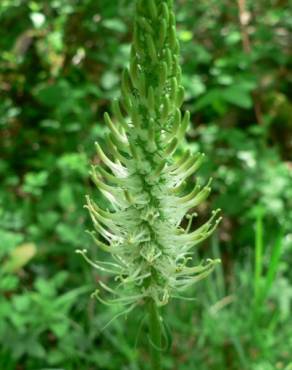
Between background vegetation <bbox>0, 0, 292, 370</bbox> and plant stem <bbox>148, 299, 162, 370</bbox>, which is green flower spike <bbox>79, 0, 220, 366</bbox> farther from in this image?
background vegetation <bbox>0, 0, 292, 370</bbox>

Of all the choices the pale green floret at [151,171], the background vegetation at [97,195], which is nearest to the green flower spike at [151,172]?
the pale green floret at [151,171]

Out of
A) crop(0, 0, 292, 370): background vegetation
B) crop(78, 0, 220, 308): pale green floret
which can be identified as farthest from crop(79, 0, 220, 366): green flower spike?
crop(0, 0, 292, 370): background vegetation

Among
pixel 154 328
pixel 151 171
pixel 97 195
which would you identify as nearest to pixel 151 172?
pixel 151 171

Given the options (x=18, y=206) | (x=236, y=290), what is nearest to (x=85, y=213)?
(x=18, y=206)

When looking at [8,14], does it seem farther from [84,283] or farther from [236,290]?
[236,290]

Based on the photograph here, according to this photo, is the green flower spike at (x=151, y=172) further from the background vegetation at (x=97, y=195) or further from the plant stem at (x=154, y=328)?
the background vegetation at (x=97, y=195)

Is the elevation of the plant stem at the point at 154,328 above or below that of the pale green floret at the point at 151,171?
below
